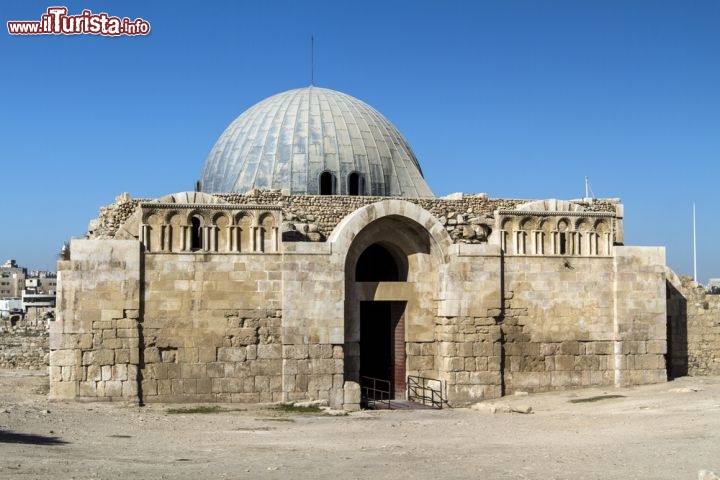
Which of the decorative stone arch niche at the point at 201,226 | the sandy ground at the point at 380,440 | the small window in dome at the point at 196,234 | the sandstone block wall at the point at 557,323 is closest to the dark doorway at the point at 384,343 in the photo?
the sandy ground at the point at 380,440

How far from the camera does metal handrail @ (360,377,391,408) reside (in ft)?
71.1

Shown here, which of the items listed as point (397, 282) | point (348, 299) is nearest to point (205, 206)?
point (348, 299)

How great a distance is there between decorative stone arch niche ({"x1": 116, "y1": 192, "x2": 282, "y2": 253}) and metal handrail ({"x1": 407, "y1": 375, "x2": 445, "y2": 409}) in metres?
4.53

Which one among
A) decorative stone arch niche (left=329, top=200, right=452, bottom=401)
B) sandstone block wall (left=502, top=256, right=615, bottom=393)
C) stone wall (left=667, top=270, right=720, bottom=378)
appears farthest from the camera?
stone wall (left=667, top=270, right=720, bottom=378)

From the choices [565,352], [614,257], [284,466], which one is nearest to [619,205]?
[614,257]

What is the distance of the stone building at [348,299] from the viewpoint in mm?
20078

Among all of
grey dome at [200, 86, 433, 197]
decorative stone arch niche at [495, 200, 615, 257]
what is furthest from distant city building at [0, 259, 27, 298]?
decorative stone arch niche at [495, 200, 615, 257]

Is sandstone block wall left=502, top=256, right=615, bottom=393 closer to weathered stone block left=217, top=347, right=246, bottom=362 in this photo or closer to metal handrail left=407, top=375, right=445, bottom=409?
metal handrail left=407, top=375, right=445, bottom=409

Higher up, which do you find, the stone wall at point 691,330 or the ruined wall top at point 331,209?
the ruined wall top at point 331,209

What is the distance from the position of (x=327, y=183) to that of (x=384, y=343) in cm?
482

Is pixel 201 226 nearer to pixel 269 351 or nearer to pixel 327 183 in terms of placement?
pixel 269 351

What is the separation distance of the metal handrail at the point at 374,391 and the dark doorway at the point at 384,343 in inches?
7.0

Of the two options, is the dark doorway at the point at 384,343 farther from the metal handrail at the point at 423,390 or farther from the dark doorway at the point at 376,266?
the dark doorway at the point at 376,266

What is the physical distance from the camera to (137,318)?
20.1 metres
